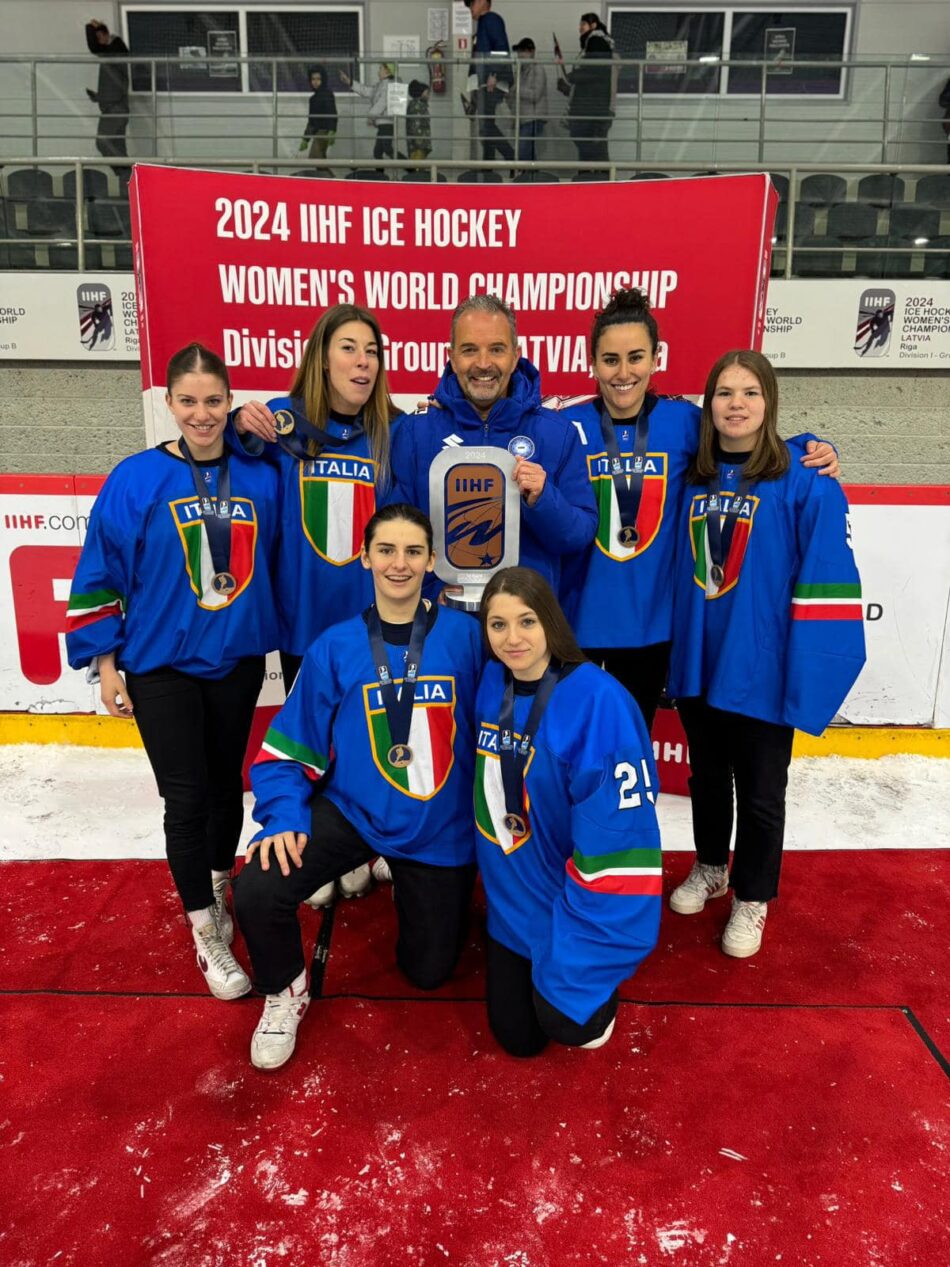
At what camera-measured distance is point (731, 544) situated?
2.46m

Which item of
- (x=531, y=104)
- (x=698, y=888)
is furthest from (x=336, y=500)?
(x=531, y=104)

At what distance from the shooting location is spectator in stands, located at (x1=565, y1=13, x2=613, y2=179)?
7.23m

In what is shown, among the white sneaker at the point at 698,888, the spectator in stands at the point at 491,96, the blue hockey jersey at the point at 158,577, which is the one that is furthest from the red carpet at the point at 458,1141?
the spectator in stands at the point at 491,96

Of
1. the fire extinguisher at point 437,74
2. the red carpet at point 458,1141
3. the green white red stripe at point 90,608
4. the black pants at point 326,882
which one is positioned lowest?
the red carpet at point 458,1141

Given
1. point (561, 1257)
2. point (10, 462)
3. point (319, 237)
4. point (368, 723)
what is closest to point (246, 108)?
point (10, 462)

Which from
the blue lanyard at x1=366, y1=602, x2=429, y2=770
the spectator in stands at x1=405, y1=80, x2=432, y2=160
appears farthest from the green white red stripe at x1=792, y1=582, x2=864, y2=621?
the spectator in stands at x1=405, y1=80, x2=432, y2=160

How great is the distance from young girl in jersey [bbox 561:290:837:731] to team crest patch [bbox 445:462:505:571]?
0.36 meters

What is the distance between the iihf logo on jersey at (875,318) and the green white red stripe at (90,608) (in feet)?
16.3

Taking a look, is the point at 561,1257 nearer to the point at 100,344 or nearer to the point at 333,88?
the point at 100,344

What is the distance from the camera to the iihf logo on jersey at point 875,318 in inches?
216

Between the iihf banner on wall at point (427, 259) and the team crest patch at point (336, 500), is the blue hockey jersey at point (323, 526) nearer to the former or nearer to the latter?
the team crest patch at point (336, 500)

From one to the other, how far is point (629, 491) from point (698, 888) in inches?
51.0

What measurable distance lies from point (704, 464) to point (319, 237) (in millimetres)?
1967

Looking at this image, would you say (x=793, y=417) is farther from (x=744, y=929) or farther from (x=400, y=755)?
(x=400, y=755)
